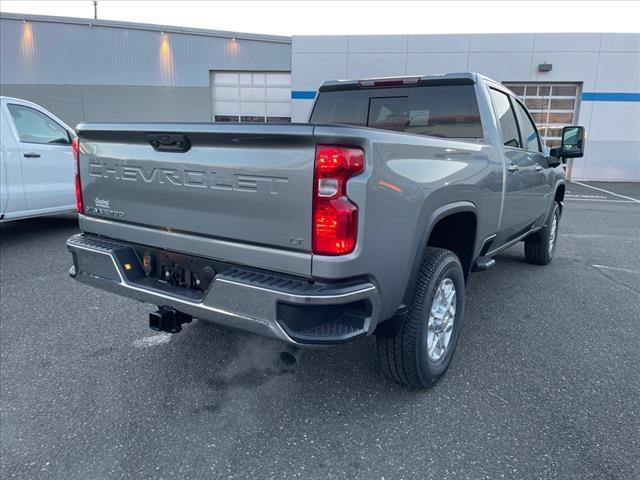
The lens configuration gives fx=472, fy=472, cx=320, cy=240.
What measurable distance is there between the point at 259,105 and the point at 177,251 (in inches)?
764

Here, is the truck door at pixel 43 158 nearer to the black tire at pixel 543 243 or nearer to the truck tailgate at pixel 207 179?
the truck tailgate at pixel 207 179

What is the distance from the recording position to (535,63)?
16.9m

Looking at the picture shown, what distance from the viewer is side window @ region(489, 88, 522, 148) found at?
12.6ft

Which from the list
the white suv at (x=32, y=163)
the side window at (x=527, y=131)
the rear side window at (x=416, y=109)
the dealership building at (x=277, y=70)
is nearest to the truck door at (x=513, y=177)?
the side window at (x=527, y=131)

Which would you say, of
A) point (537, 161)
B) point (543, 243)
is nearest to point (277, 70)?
point (543, 243)

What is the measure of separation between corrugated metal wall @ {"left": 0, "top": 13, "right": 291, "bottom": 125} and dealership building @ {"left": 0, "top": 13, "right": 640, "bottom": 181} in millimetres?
45

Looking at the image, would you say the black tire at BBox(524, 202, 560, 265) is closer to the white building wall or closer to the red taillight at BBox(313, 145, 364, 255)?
the red taillight at BBox(313, 145, 364, 255)

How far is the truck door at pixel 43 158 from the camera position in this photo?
596cm

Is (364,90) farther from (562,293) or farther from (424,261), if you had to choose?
(562,293)

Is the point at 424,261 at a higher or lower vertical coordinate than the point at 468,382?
higher

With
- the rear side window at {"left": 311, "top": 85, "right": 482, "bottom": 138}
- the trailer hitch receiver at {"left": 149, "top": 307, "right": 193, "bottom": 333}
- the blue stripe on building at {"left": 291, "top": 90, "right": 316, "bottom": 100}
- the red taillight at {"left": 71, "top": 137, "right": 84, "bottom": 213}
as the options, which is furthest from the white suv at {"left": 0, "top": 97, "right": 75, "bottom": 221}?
the blue stripe on building at {"left": 291, "top": 90, "right": 316, "bottom": 100}

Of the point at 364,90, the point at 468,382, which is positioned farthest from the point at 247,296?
the point at 364,90

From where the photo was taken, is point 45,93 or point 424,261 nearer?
point 424,261

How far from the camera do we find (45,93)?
21.9 meters
